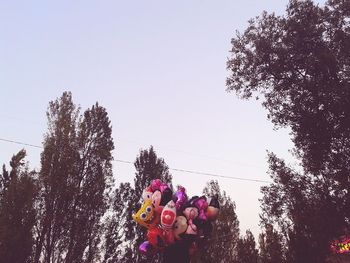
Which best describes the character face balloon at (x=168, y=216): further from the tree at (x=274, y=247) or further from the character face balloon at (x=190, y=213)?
the tree at (x=274, y=247)

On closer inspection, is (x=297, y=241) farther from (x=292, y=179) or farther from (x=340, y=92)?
(x=340, y=92)

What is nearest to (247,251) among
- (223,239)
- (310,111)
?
(223,239)

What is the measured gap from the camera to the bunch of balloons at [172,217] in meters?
8.96

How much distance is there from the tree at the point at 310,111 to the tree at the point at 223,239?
29.5ft

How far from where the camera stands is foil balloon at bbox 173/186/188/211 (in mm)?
9430

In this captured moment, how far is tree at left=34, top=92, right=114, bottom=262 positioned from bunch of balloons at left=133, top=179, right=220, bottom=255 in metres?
6.51

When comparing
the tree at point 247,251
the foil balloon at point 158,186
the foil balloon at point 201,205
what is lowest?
the tree at point 247,251

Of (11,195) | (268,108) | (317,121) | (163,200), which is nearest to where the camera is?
(163,200)

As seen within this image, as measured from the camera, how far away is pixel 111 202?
17.8 m

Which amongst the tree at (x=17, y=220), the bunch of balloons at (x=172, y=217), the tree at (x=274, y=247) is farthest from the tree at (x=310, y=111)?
the tree at (x=17, y=220)

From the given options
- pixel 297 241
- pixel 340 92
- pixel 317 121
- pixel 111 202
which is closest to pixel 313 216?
pixel 297 241

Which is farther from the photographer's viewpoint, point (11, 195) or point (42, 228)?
point (42, 228)

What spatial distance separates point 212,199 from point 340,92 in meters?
6.63

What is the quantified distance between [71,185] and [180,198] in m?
7.63
